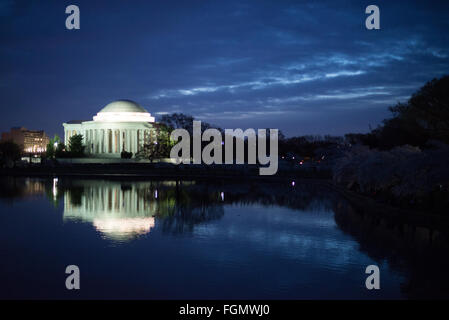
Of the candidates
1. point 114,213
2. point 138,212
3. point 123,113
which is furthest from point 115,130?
point 114,213

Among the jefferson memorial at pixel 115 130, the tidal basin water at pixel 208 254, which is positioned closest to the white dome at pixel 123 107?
the jefferson memorial at pixel 115 130

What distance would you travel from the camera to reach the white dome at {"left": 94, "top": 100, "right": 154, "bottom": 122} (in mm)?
93875

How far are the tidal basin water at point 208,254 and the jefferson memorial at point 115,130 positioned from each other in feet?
227

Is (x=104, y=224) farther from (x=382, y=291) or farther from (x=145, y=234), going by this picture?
(x=382, y=291)

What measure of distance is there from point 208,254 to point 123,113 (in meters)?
84.0

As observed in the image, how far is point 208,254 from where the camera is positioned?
42.2ft

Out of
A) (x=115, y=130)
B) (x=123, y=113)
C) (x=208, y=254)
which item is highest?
(x=123, y=113)

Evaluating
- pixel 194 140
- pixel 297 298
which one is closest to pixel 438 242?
pixel 297 298

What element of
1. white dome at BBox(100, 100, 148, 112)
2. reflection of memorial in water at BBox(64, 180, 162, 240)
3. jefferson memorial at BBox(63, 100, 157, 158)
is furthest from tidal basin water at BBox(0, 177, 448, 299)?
white dome at BBox(100, 100, 148, 112)

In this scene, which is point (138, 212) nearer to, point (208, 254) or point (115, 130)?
point (208, 254)

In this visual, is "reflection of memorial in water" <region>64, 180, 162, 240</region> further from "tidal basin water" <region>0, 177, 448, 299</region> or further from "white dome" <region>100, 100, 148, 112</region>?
"white dome" <region>100, 100, 148, 112</region>

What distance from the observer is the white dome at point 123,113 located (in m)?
93.9

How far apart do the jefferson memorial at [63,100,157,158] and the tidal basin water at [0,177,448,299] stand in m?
69.1

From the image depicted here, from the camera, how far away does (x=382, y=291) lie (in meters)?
9.65
